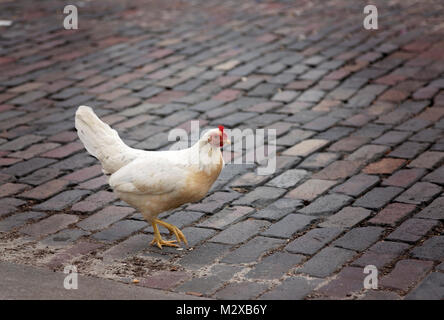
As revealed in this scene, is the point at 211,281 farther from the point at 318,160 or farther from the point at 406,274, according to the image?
the point at 318,160

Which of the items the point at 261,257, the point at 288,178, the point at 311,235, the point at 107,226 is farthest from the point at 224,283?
the point at 288,178

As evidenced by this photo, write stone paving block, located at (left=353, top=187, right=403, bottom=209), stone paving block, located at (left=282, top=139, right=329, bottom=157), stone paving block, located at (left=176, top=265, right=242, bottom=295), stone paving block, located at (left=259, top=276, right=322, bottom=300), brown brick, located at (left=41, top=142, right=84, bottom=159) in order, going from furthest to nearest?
brown brick, located at (left=41, top=142, right=84, bottom=159), stone paving block, located at (left=282, top=139, right=329, bottom=157), stone paving block, located at (left=353, top=187, right=403, bottom=209), stone paving block, located at (left=176, top=265, right=242, bottom=295), stone paving block, located at (left=259, top=276, right=322, bottom=300)

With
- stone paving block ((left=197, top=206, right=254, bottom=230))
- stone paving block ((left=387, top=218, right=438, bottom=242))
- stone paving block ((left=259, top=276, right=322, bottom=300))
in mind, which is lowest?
stone paving block ((left=259, top=276, right=322, bottom=300))

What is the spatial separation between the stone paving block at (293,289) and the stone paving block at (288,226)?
622 mm

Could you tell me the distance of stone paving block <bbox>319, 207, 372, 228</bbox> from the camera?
4621 millimetres

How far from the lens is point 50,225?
15.8 ft

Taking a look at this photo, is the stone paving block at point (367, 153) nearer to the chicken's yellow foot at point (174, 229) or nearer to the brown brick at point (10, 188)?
the chicken's yellow foot at point (174, 229)

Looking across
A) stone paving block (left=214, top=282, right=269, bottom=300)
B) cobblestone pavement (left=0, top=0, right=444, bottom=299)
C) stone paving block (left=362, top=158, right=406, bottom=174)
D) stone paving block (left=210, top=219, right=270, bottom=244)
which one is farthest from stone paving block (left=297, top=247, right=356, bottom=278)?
stone paving block (left=362, top=158, right=406, bottom=174)

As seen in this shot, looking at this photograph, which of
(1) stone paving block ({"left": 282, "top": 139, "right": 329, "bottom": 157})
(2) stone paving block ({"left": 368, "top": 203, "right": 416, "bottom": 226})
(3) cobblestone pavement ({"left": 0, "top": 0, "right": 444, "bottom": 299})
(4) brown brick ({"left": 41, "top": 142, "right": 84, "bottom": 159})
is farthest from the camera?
(4) brown brick ({"left": 41, "top": 142, "right": 84, "bottom": 159})

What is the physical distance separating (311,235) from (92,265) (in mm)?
1479

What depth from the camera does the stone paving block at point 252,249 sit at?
4234 millimetres

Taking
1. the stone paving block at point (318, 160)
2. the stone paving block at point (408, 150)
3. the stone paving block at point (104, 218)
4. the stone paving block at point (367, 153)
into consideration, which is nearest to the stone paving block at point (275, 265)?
the stone paving block at point (104, 218)

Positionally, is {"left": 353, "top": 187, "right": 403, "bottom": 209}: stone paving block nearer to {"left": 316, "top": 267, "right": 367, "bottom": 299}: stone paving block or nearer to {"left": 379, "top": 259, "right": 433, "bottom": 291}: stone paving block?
{"left": 379, "top": 259, "right": 433, "bottom": 291}: stone paving block

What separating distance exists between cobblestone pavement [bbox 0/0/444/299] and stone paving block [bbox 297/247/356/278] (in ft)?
0.04
